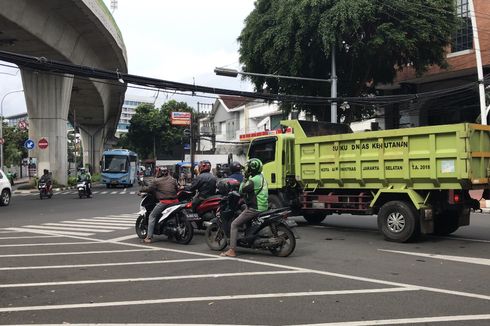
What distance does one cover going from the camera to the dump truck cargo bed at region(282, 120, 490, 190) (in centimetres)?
896

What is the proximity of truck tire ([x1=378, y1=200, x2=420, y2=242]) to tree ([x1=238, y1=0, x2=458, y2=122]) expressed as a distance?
12.7 meters

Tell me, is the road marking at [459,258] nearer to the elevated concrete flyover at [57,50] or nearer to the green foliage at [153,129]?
the elevated concrete flyover at [57,50]

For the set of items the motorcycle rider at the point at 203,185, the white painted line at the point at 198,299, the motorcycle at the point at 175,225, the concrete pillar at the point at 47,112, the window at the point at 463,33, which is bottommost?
Result: the white painted line at the point at 198,299

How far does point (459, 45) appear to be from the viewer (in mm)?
26750

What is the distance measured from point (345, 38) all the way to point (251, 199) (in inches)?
634

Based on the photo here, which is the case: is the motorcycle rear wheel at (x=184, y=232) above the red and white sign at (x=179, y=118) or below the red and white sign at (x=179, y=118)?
below

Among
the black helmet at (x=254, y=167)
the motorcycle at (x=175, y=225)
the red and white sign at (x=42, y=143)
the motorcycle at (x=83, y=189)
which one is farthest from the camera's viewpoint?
the red and white sign at (x=42, y=143)

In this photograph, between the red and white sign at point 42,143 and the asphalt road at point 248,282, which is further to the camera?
the red and white sign at point 42,143

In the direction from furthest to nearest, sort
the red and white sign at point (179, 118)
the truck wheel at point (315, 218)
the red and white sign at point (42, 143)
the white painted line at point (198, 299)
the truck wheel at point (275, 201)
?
the red and white sign at point (179, 118) < the red and white sign at point (42, 143) < the truck wheel at point (315, 218) < the truck wheel at point (275, 201) < the white painted line at point (198, 299)

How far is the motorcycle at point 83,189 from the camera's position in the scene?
81.5 feet

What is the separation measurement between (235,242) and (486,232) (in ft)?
20.8

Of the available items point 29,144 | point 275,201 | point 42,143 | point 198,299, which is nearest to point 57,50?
point 42,143

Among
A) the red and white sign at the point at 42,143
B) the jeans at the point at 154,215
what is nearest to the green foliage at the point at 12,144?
the red and white sign at the point at 42,143

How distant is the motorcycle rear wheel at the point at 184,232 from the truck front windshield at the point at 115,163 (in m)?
29.6
